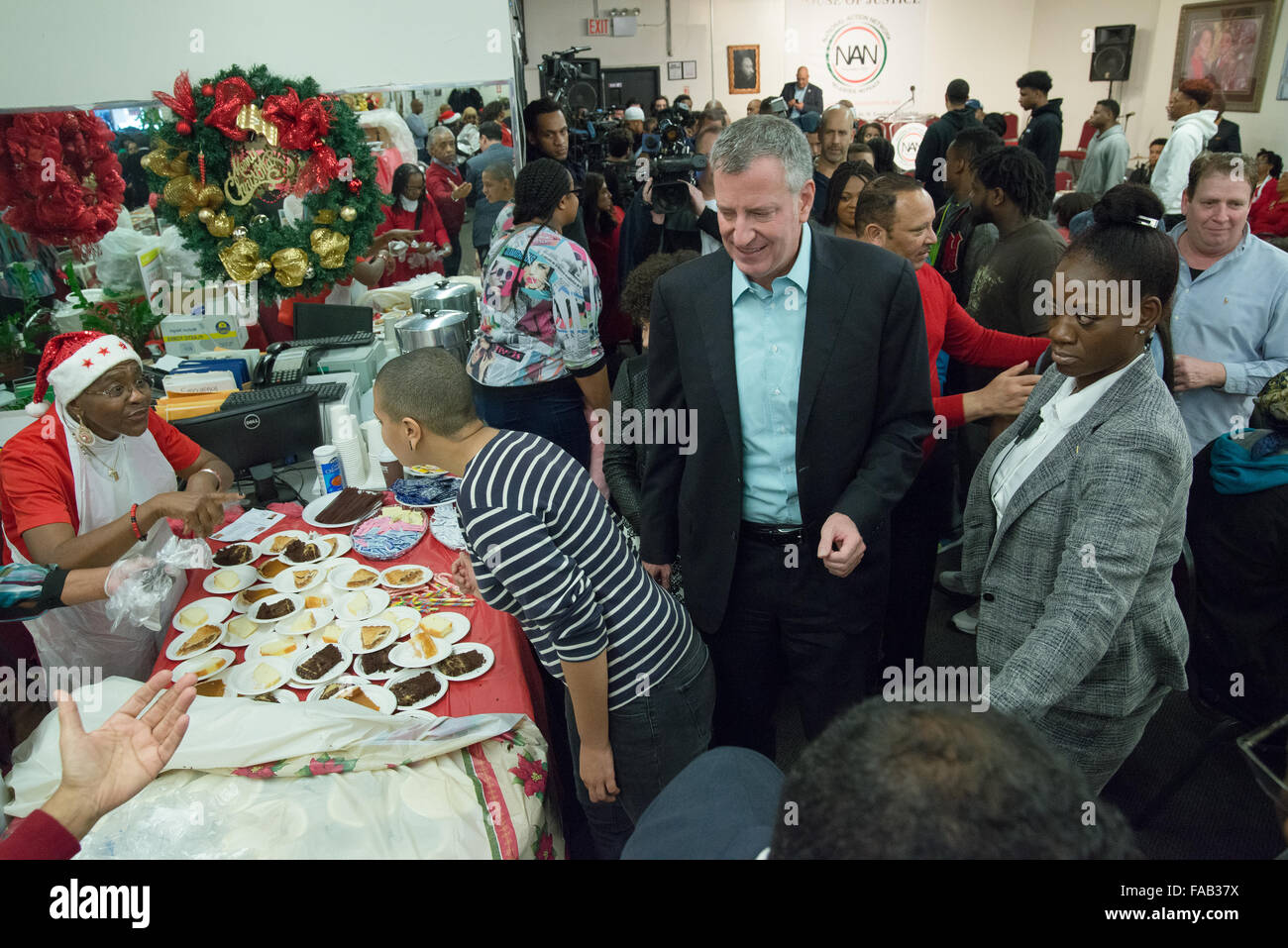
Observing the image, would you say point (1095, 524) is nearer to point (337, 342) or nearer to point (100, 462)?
point (100, 462)

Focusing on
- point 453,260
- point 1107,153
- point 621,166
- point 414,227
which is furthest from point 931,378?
point 1107,153

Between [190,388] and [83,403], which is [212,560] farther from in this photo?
[190,388]

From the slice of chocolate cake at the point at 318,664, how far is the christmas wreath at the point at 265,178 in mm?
1374

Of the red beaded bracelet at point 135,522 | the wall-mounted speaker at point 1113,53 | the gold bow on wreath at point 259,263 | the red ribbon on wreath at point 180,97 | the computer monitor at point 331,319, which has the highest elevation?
the wall-mounted speaker at point 1113,53

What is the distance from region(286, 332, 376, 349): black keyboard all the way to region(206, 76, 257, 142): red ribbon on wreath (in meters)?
0.86

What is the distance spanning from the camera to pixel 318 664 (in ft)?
5.72

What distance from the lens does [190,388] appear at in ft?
8.71

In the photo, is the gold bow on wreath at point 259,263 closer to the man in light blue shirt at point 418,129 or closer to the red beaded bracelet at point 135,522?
the red beaded bracelet at point 135,522

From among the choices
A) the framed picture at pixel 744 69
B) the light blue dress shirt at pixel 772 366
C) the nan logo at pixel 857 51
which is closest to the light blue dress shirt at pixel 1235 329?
the light blue dress shirt at pixel 772 366

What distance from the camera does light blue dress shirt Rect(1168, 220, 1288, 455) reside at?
7.31 ft

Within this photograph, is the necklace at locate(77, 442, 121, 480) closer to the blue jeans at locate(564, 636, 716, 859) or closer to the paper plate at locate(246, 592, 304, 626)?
the paper plate at locate(246, 592, 304, 626)

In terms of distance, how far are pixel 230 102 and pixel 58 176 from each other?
0.94m

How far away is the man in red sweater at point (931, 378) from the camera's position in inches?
82.2
